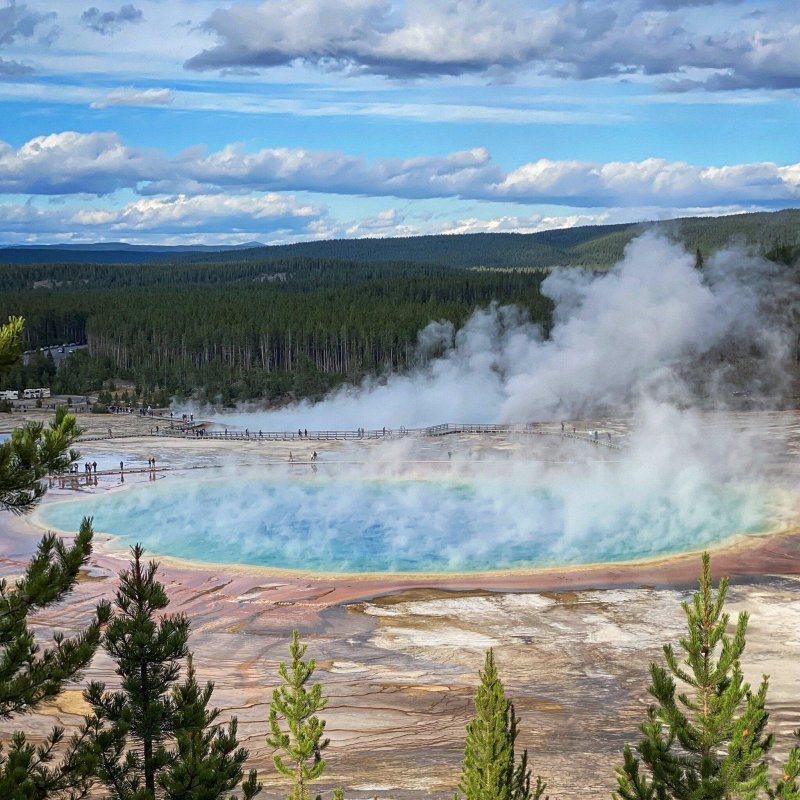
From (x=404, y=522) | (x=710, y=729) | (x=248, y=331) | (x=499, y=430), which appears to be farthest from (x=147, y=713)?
(x=248, y=331)

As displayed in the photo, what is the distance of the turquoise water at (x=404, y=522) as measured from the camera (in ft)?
94.5

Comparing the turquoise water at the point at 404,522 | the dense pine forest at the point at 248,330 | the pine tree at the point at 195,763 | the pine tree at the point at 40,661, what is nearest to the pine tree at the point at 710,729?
the pine tree at the point at 195,763

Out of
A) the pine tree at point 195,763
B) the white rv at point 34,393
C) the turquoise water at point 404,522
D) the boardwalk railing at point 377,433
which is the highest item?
the pine tree at point 195,763

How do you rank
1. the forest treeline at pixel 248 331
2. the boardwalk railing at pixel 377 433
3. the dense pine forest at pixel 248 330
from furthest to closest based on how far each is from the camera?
the forest treeline at pixel 248 331 → the dense pine forest at pixel 248 330 → the boardwalk railing at pixel 377 433

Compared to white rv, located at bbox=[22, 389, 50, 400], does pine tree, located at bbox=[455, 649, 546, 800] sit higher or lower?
higher

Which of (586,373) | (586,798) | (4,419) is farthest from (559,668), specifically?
(4,419)

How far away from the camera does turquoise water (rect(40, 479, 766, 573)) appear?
28.8 metres

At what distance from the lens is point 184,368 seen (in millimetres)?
72688

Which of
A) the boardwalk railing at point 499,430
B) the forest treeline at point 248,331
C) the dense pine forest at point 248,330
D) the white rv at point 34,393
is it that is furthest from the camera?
the forest treeline at point 248,331

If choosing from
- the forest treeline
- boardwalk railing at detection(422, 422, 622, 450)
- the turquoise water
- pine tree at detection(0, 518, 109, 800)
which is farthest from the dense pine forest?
pine tree at detection(0, 518, 109, 800)

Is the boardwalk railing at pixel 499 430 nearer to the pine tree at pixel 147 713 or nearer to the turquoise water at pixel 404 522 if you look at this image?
the turquoise water at pixel 404 522

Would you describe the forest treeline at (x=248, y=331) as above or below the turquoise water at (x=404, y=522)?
above

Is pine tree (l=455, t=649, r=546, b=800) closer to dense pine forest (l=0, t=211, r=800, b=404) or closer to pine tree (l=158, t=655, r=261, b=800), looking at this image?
pine tree (l=158, t=655, r=261, b=800)

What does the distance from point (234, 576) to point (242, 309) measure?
198ft
